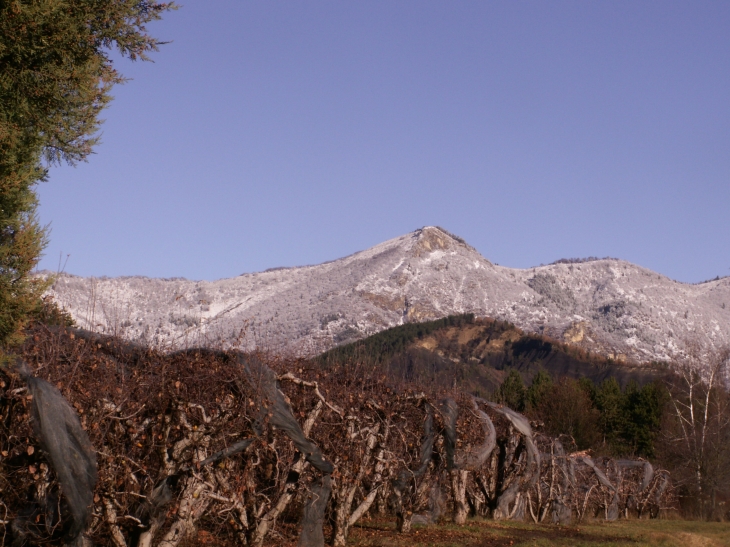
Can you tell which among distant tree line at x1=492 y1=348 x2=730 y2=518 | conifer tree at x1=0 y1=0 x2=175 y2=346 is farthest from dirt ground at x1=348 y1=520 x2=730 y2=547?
distant tree line at x1=492 y1=348 x2=730 y2=518

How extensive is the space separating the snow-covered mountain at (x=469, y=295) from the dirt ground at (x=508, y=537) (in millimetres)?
105289

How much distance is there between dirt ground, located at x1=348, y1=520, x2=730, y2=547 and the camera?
13484 millimetres

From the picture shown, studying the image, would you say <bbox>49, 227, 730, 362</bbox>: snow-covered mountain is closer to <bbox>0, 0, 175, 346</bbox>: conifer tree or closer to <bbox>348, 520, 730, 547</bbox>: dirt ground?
<bbox>348, 520, 730, 547</bbox>: dirt ground

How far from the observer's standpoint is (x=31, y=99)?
8180 millimetres

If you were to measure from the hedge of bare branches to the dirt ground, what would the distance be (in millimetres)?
576

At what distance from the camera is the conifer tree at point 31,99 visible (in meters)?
7.29

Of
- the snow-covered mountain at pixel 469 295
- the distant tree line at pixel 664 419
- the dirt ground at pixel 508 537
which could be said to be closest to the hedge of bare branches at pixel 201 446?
the dirt ground at pixel 508 537

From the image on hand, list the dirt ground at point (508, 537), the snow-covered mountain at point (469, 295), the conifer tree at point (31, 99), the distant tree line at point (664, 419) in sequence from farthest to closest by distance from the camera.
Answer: the snow-covered mountain at point (469, 295), the distant tree line at point (664, 419), the dirt ground at point (508, 537), the conifer tree at point (31, 99)

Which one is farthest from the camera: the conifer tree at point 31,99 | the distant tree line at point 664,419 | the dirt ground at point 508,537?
the distant tree line at point 664,419

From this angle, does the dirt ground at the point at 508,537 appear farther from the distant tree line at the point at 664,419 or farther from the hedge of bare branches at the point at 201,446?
the distant tree line at the point at 664,419

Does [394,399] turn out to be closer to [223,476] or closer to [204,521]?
[204,521]

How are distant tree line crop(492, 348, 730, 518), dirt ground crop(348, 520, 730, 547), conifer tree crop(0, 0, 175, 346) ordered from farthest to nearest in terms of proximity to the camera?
1. distant tree line crop(492, 348, 730, 518)
2. dirt ground crop(348, 520, 730, 547)
3. conifer tree crop(0, 0, 175, 346)

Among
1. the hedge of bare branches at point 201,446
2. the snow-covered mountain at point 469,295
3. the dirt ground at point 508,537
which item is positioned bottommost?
the dirt ground at point 508,537

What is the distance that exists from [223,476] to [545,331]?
474ft
